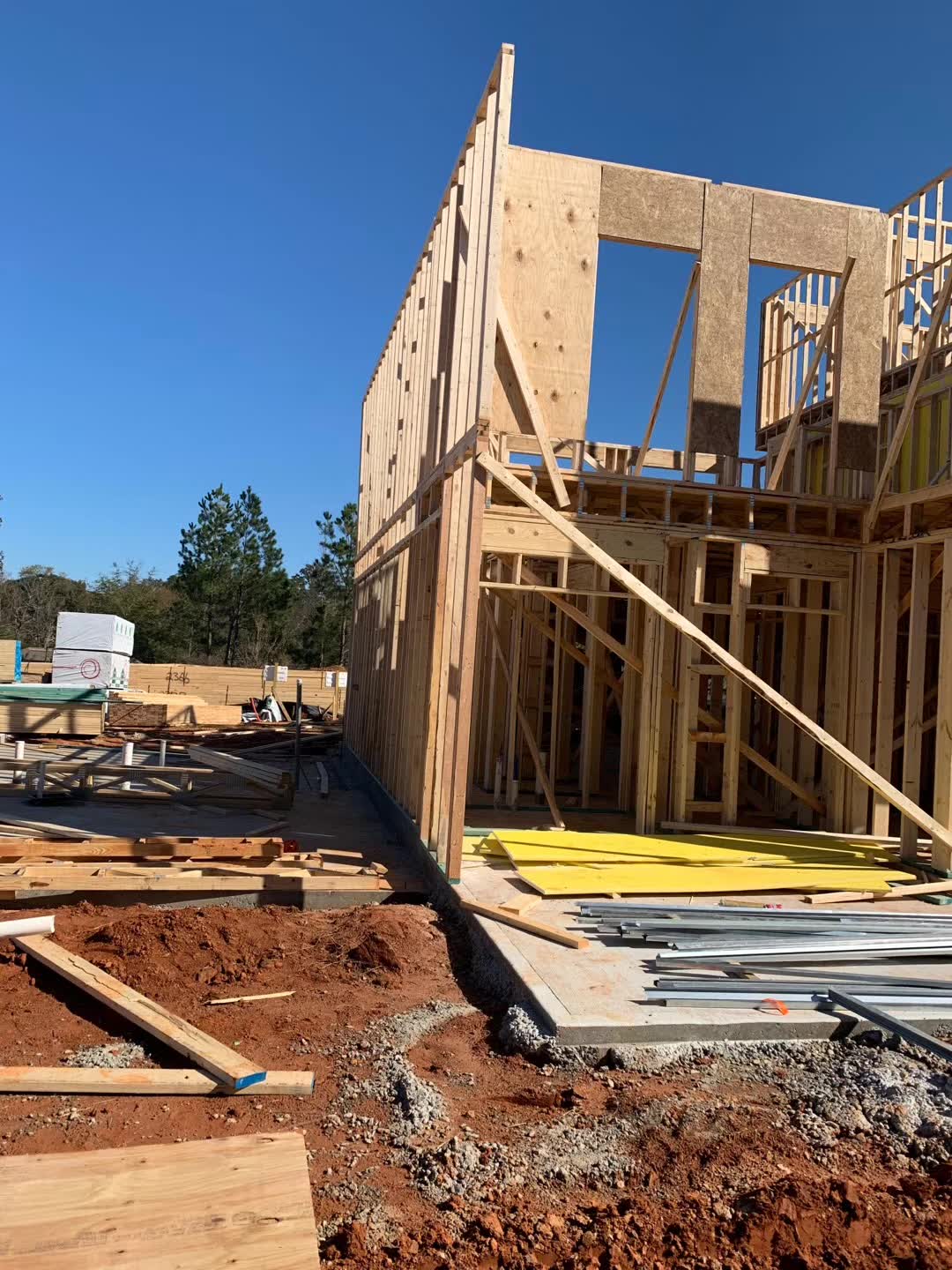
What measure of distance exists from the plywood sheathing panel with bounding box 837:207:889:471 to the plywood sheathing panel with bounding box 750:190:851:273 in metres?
0.18

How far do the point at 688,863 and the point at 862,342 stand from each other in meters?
6.24

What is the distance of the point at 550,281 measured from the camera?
31.5 feet

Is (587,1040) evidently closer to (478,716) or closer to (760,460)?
(760,460)

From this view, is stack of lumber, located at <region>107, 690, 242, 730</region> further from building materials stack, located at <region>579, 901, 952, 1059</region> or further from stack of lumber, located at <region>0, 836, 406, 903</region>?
building materials stack, located at <region>579, 901, 952, 1059</region>

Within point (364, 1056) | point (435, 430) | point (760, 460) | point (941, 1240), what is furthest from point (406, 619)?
point (941, 1240)

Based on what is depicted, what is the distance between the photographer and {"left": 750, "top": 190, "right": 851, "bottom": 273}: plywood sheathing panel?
10.3 m

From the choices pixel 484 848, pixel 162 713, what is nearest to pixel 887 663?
pixel 484 848

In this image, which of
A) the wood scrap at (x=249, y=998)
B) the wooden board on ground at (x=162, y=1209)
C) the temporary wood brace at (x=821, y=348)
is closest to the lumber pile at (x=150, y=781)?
the wood scrap at (x=249, y=998)

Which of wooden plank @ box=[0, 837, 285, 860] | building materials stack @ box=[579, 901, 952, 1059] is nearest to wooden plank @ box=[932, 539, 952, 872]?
building materials stack @ box=[579, 901, 952, 1059]

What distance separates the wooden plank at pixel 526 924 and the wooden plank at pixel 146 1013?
7.37 feet

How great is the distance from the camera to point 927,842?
381 inches

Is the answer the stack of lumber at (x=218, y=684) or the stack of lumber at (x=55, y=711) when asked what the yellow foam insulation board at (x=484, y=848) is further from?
the stack of lumber at (x=218, y=684)

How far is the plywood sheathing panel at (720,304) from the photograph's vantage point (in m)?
10.2

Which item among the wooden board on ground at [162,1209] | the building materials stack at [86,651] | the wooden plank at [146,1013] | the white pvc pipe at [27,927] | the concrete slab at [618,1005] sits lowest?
the wooden plank at [146,1013]
